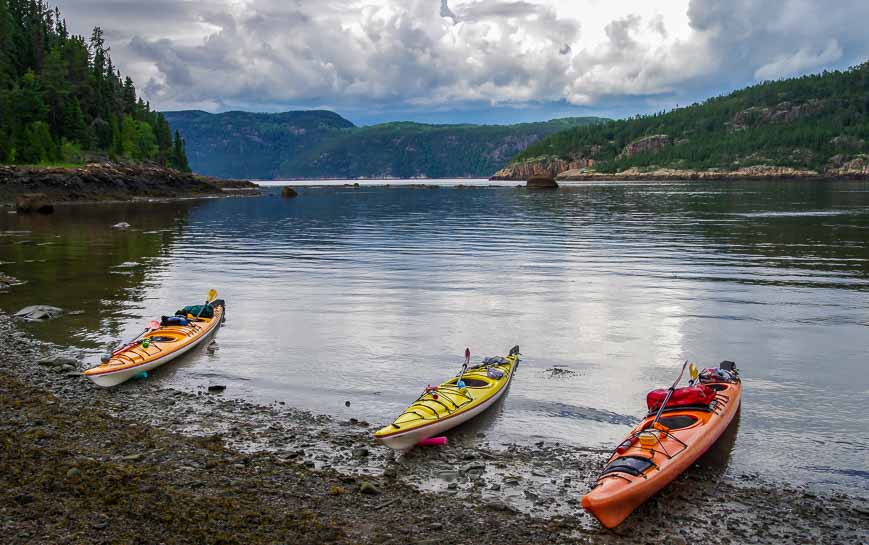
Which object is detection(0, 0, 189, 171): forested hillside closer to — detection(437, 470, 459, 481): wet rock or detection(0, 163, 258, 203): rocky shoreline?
detection(0, 163, 258, 203): rocky shoreline

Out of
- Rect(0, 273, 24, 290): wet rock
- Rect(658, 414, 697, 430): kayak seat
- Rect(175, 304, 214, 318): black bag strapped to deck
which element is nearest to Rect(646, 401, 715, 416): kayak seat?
Rect(658, 414, 697, 430): kayak seat

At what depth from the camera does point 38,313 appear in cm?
2602

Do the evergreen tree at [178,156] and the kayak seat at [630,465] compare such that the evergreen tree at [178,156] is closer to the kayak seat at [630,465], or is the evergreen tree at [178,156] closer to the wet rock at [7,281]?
the wet rock at [7,281]

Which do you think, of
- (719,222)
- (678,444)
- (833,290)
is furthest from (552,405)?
(719,222)

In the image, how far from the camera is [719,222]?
69875 millimetres

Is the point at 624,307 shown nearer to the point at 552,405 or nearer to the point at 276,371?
the point at 552,405

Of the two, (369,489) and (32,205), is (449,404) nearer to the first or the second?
(369,489)

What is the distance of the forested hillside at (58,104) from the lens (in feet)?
400

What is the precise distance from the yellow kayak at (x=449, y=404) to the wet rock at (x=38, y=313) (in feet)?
57.4

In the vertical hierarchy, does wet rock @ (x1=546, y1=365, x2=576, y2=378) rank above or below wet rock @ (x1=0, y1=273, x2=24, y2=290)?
above

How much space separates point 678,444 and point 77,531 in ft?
33.2

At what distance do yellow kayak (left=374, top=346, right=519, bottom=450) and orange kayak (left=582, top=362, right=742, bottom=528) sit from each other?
3759mm

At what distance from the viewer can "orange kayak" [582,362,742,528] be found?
35.6 feet

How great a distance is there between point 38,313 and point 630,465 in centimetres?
2356
